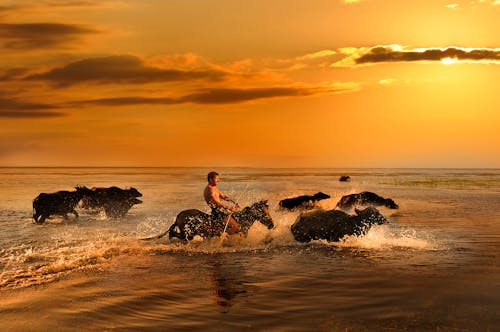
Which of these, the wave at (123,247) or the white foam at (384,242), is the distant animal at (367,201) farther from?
the white foam at (384,242)

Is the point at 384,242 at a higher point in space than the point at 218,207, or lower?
lower

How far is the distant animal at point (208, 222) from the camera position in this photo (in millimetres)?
14992

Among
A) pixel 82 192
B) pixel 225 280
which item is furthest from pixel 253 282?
pixel 82 192

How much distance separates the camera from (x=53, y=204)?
23.8m

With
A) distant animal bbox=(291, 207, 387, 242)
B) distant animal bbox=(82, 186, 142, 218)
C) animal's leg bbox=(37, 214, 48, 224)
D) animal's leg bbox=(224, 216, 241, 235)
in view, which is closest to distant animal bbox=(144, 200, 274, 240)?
animal's leg bbox=(224, 216, 241, 235)

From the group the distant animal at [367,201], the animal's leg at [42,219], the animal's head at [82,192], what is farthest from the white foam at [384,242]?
the animal's head at [82,192]

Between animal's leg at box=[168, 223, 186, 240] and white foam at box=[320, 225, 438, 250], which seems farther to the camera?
animal's leg at box=[168, 223, 186, 240]

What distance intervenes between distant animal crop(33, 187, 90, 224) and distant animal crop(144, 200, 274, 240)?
10416 millimetres

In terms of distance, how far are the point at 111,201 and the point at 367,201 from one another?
47.4ft

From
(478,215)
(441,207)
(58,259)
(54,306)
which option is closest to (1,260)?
(58,259)

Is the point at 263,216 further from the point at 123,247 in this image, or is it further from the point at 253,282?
the point at 253,282

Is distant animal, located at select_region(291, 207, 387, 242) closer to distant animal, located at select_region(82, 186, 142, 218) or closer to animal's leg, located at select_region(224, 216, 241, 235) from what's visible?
animal's leg, located at select_region(224, 216, 241, 235)

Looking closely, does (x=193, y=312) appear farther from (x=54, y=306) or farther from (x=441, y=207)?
(x=441, y=207)

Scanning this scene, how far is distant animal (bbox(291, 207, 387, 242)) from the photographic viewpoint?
51.5ft
